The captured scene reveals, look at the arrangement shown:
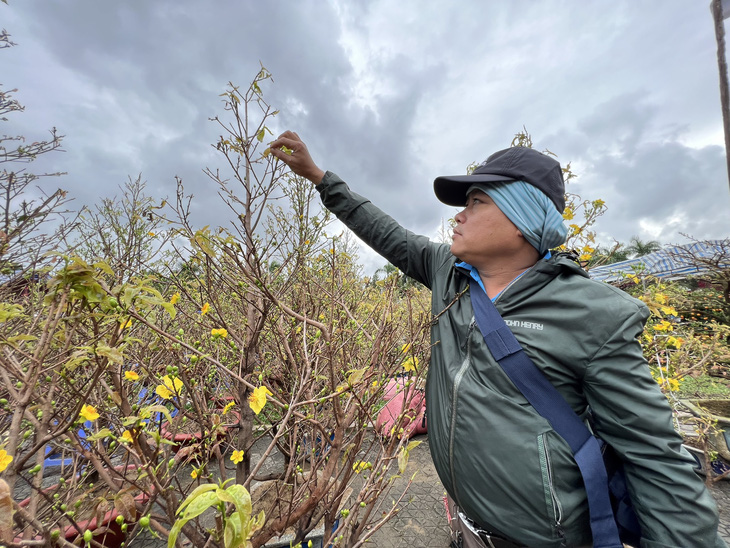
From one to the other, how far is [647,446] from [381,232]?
1338 mm

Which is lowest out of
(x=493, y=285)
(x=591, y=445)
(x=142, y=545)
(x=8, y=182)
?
(x=142, y=545)

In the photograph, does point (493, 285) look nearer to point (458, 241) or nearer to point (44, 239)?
point (458, 241)

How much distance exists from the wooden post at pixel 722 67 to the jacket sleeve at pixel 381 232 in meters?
5.25

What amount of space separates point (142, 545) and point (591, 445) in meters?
3.49

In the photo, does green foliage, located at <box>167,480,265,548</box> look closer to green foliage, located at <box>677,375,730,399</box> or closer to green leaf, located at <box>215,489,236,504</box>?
green leaf, located at <box>215,489,236,504</box>

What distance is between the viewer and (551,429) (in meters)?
1.02

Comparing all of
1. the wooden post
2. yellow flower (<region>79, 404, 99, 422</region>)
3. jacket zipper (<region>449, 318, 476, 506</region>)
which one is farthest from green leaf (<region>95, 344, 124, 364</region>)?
the wooden post

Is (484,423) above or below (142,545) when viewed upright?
above

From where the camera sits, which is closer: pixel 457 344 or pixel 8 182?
pixel 457 344

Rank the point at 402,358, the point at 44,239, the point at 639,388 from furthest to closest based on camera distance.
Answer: the point at 44,239
the point at 402,358
the point at 639,388

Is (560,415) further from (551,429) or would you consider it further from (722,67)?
(722,67)

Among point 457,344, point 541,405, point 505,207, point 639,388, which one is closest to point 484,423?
point 541,405

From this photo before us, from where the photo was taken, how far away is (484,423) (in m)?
1.06

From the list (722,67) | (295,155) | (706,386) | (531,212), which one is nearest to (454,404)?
(531,212)
